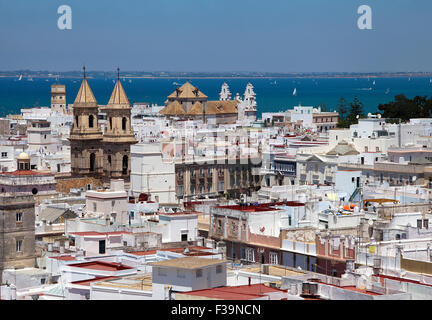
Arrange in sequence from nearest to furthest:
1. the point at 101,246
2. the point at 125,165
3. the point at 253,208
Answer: the point at 101,246 → the point at 253,208 → the point at 125,165

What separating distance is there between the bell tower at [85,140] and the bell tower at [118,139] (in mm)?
655

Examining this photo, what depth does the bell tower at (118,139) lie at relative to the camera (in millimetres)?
49188

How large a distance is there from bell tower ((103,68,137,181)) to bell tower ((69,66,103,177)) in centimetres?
66

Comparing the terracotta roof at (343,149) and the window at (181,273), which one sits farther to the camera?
the terracotta roof at (343,149)

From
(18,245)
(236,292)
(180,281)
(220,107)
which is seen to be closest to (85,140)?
(18,245)

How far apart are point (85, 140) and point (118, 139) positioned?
1588 millimetres

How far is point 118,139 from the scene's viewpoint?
49281 millimetres

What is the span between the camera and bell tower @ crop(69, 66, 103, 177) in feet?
164

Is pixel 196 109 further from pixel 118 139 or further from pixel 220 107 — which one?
pixel 118 139

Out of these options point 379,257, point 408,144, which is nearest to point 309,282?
point 379,257

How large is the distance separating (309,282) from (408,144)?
31799 mm

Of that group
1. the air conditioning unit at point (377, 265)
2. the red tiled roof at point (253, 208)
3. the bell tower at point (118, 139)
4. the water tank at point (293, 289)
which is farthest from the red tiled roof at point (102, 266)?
the bell tower at point (118, 139)

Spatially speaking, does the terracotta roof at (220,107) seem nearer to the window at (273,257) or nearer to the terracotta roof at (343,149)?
the terracotta roof at (343,149)

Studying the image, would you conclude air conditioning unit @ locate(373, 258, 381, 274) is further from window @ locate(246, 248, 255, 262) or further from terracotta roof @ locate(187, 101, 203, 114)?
terracotta roof @ locate(187, 101, 203, 114)
